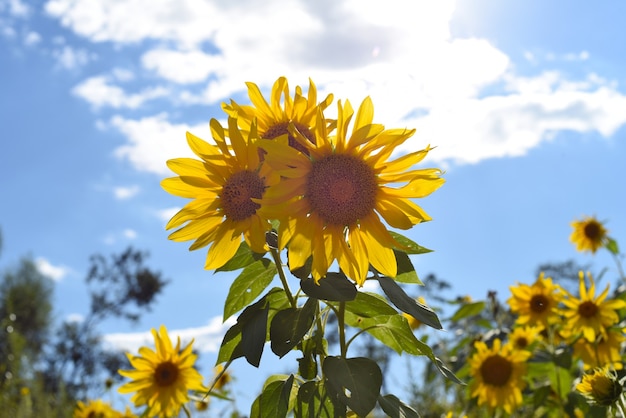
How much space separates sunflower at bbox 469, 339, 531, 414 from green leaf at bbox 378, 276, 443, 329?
2238 mm

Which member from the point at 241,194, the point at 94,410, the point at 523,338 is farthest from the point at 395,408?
the point at 94,410

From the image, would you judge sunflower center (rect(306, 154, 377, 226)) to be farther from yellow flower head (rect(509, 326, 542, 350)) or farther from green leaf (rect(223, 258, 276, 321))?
yellow flower head (rect(509, 326, 542, 350))

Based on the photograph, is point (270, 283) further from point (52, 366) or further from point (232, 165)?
point (52, 366)

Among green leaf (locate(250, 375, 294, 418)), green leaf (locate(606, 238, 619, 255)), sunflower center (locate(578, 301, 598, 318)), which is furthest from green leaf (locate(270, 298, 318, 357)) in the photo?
green leaf (locate(606, 238, 619, 255))

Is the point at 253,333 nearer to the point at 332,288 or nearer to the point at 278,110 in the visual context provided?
the point at 332,288

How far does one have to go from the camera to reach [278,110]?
5.78ft

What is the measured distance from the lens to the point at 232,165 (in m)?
1.52

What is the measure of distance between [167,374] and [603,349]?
87.1 inches

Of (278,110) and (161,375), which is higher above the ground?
(278,110)

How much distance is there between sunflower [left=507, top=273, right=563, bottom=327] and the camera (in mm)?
3719

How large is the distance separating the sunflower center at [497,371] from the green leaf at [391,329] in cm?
201

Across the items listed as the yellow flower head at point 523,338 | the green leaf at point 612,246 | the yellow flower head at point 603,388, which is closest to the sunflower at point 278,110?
the yellow flower head at point 603,388

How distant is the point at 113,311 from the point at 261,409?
19.4 meters

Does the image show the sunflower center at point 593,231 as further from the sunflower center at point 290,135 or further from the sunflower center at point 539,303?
the sunflower center at point 290,135
